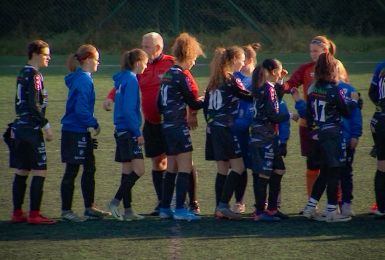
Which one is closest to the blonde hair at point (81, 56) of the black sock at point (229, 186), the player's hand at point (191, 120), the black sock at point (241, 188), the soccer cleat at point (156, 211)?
the player's hand at point (191, 120)

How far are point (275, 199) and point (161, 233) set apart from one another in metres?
1.16

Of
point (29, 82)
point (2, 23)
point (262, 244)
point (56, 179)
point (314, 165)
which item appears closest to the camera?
point (262, 244)

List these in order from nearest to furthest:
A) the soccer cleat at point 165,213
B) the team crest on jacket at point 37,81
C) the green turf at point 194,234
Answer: the green turf at point 194,234 < the team crest on jacket at point 37,81 < the soccer cleat at point 165,213

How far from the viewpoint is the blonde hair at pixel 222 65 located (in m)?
8.24

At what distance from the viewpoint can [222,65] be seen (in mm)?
8266

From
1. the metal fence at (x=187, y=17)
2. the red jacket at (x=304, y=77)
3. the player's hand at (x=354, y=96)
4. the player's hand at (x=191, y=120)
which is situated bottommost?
the player's hand at (x=191, y=120)

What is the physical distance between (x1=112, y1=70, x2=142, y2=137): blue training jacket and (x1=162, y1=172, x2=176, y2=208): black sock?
0.53 m

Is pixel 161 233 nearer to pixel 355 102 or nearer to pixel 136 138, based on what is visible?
pixel 136 138

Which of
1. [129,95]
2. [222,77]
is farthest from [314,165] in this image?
[129,95]

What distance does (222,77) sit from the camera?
827 cm

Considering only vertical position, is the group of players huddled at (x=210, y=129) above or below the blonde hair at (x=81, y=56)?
below

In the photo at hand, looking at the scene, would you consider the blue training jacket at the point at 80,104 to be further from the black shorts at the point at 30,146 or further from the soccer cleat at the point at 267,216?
the soccer cleat at the point at 267,216

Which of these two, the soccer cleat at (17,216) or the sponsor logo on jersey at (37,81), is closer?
the sponsor logo on jersey at (37,81)

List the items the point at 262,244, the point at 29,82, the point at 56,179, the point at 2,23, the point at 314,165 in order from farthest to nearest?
the point at 2,23 → the point at 56,179 → the point at 314,165 → the point at 29,82 → the point at 262,244
